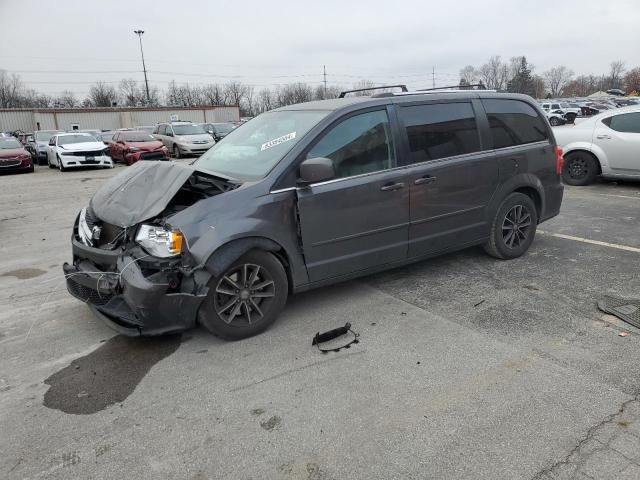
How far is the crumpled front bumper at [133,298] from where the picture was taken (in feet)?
11.1

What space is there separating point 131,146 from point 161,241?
1921 centimetres

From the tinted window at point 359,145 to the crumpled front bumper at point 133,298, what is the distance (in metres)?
1.56

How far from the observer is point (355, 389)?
311 centimetres

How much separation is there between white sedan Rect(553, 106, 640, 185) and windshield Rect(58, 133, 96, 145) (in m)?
16.7

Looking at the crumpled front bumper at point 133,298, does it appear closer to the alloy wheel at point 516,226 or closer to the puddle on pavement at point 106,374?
the puddle on pavement at point 106,374

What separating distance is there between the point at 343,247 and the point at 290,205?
63 cm

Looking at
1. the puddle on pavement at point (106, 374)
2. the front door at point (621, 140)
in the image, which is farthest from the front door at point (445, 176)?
the front door at point (621, 140)

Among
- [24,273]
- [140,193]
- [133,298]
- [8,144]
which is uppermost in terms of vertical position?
[8,144]

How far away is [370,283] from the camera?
494cm

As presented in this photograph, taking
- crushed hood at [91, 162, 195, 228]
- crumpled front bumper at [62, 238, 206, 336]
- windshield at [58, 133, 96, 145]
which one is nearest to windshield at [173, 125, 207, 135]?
windshield at [58, 133, 96, 145]

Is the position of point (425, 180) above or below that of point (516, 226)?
above

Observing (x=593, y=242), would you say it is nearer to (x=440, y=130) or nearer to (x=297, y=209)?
(x=440, y=130)

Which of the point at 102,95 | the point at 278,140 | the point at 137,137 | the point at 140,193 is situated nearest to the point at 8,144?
the point at 137,137

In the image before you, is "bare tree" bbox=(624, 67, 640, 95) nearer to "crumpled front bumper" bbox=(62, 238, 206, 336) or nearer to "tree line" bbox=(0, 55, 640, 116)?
"tree line" bbox=(0, 55, 640, 116)
